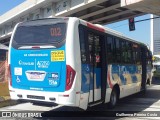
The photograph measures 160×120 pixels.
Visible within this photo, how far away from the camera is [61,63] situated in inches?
344

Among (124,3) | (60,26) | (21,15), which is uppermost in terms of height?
(21,15)

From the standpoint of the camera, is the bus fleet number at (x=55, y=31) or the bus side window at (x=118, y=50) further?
the bus side window at (x=118, y=50)

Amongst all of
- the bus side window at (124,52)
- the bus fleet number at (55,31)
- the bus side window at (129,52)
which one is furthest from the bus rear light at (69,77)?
the bus side window at (129,52)

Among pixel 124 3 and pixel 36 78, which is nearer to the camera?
pixel 36 78

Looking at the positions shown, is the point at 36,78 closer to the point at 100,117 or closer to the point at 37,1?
the point at 100,117

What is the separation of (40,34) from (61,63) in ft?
4.34

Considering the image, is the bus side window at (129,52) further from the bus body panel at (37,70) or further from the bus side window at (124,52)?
the bus body panel at (37,70)

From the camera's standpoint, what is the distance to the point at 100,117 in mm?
10125

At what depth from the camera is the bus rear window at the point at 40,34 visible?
358 inches

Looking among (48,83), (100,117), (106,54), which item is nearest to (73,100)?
(48,83)

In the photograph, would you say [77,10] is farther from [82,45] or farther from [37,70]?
[37,70]

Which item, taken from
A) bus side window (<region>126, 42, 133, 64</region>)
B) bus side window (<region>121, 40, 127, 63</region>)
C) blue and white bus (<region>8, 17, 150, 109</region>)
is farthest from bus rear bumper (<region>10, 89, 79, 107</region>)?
bus side window (<region>126, 42, 133, 64</region>)

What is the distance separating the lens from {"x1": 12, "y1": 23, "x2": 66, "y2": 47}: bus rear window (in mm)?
9102

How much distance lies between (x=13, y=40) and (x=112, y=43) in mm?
3712
